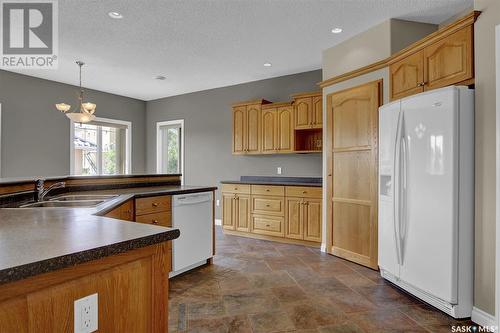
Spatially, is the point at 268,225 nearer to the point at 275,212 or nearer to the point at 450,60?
the point at 275,212

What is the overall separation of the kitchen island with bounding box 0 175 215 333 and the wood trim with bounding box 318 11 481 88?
2636mm

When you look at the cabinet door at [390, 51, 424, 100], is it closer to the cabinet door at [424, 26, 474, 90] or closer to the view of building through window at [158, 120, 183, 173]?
the cabinet door at [424, 26, 474, 90]

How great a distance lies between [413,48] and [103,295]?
317 cm

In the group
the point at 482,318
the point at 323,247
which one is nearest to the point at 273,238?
the point at 323,247

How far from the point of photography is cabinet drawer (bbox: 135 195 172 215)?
2.71 m

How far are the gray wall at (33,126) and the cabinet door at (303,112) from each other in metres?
4.34

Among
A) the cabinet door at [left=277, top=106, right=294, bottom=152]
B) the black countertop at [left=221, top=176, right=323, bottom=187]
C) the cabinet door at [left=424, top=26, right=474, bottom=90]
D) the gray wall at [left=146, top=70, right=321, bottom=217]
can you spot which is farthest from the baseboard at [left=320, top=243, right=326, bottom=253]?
the cabinet door at [left=424, top=26, right=474, bottom=90]

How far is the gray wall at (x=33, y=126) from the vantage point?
4895 mm

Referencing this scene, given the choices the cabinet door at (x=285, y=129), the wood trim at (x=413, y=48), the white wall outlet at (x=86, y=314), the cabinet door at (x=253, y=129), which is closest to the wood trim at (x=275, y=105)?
the cabinet door at (x=285, y=129)

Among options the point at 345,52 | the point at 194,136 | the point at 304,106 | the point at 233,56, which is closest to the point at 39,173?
the point at 194,136

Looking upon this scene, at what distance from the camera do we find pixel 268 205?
15.5 feet

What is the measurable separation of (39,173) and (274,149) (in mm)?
4232

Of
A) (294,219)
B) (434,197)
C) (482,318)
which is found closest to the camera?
(482,318)

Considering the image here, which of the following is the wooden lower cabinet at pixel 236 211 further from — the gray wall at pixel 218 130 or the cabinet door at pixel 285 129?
the cabinet door at pixel 285 129
